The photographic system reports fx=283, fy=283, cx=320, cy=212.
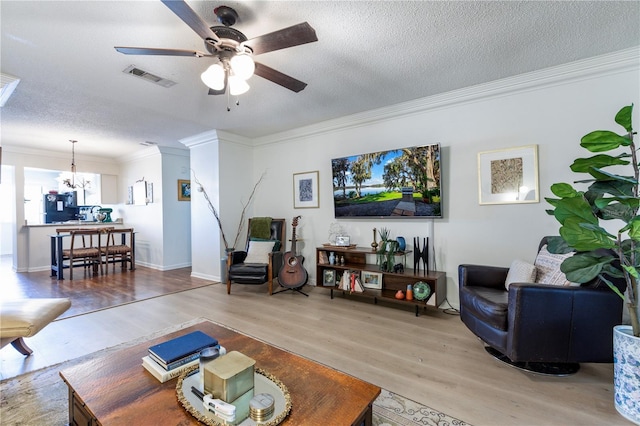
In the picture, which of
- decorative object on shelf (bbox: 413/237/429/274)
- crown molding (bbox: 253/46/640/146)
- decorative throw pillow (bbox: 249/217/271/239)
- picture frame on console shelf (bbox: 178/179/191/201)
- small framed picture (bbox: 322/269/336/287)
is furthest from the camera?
picture frame on console shelf (bbox: 178/179/191/201)

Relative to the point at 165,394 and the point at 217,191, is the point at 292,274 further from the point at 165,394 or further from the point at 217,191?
the point at 165,394

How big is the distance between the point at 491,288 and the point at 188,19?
306 centimetres

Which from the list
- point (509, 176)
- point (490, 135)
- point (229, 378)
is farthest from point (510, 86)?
point (229, 378)

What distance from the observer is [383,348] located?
2395mm

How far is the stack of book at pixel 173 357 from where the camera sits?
133cm

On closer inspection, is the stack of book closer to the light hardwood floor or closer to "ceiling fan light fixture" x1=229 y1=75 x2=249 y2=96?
the light hardwood floor

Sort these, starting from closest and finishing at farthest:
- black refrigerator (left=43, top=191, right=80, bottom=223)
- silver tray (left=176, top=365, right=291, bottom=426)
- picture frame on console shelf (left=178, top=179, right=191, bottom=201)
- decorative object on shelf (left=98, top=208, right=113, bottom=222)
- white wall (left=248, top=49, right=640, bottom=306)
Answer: silver tray (left=176, top=365, right=291, bottom=426), white wall (left=248, top=49, right=640, bottom=306), picture frame on console shelf (left=178, top=179, right=191, bottom=201), black refrigerator (left=43, top=191, right=80, bottom=223), decorative object on shelf (left=98, top=208, right=113, bottom=222)

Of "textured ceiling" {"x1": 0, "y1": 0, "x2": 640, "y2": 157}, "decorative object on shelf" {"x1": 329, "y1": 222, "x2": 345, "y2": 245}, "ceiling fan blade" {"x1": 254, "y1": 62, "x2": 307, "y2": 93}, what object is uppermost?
"textured ceiling" {"x1": 0, "y1": 0, "x2": 640, "y2": 157}

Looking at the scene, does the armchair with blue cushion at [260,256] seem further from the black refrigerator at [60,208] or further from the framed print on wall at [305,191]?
the black refrigerator at [60,208]

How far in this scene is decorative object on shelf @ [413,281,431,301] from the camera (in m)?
3.05

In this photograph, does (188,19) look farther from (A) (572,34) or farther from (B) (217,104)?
(A) (572,34)

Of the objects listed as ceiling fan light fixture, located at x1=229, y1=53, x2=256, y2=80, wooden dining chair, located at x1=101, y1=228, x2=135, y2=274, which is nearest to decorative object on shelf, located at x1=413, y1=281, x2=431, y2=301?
ceiling fan light fixture, located at x1=229, y1=53, x2=256, y2=80

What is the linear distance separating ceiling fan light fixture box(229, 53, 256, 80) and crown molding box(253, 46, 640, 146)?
234 cm

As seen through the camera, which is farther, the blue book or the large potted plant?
the large potted plant
